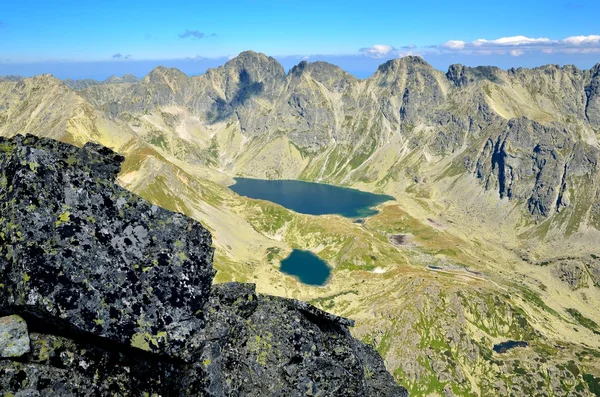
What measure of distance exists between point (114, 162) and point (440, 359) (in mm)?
167656

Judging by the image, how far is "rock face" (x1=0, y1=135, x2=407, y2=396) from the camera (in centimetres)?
1164

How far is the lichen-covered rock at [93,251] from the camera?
38.7 feet

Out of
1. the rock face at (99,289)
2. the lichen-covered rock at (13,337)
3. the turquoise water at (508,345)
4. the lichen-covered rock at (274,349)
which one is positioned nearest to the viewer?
the lichen-covered rock at (13,337)

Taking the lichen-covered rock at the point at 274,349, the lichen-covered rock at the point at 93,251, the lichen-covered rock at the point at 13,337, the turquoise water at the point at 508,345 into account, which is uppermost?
the lichen-covered rock at the point at 93,251

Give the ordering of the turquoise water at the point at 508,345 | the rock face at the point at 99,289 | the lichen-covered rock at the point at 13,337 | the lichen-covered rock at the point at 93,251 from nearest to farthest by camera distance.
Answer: the lichen-covered rock at the point at 13,337, the rock face at the point at 99,289, the lichen-covered rock at the point at 93,251, the turquoise water at the point at 508,345

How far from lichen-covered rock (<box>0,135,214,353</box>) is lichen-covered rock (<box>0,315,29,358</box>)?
12.1 inches

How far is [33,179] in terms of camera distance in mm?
12641

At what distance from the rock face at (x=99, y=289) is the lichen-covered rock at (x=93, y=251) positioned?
30 millimetres

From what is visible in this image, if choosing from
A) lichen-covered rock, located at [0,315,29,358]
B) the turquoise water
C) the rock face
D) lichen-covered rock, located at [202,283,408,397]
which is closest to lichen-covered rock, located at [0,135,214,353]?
the rock face

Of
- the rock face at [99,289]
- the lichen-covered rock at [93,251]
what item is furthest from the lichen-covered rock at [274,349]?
the lichen-covered rock at [93,251]

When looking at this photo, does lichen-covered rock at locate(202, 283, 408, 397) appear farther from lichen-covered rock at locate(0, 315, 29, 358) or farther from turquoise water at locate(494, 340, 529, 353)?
turquoise water at locate(494, 340, 529, 353)

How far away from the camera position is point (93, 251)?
12.9m

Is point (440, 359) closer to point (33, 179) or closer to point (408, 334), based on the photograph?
point (408, 334)

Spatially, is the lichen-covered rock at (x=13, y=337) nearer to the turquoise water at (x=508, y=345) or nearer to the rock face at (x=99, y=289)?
the rock face at (x=99, y=289)
